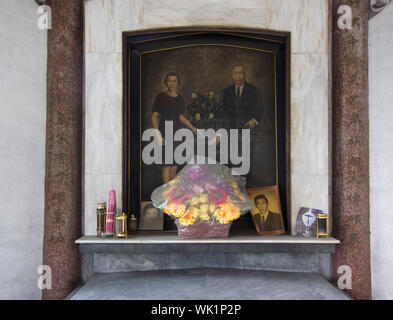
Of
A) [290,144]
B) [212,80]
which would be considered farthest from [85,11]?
[290,144]

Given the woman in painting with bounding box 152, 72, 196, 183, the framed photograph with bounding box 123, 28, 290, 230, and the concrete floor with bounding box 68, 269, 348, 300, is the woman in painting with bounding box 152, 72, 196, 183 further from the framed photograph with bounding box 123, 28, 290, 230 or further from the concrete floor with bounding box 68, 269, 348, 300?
the concrete floor with bounding box 68, 269, 348, 300

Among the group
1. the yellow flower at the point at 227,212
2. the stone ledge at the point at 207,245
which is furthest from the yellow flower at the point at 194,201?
the stone ledge at the point at 207,245

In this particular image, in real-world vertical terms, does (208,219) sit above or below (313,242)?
above

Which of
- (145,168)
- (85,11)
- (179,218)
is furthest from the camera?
(145,168)

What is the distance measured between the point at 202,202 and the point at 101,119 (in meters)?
1.36

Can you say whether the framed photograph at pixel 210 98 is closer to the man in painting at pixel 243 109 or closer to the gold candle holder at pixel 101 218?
the man in painting at pixel 243 109

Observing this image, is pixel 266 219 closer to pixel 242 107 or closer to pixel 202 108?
pixel 242 107

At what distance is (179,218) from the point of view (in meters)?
2.92

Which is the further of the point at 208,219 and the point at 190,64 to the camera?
the point at 190,64

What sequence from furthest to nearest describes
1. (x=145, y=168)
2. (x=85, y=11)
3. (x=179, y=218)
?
(x=145, y=168) < (x=85, y=11) < (x=179, y=218)

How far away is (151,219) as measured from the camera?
3352mm

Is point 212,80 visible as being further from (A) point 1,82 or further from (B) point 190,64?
(A) point 1,82

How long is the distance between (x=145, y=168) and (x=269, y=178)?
1.41m

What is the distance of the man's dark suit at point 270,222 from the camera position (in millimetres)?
3240
